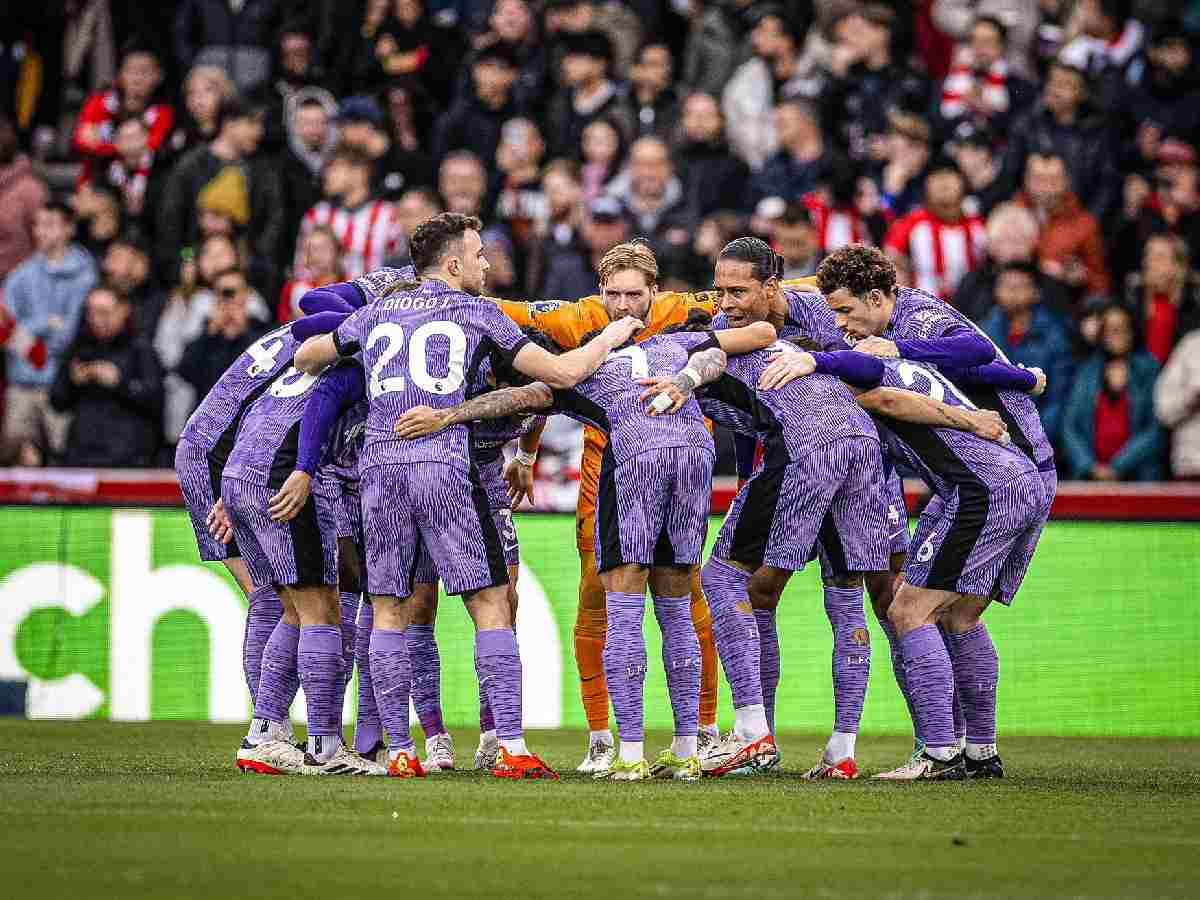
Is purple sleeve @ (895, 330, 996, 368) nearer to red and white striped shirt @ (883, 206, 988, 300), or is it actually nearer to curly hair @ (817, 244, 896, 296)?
curly hair @ (817, 244, 896, 296)

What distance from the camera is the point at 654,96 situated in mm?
17859

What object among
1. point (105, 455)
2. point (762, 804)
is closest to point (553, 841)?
point (762, 804)

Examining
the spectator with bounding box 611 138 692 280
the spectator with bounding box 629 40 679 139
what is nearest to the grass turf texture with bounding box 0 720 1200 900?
the spectator with bounding box 611 138 692 280

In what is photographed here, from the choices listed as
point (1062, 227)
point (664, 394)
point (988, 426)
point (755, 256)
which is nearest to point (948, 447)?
point (988, 426)

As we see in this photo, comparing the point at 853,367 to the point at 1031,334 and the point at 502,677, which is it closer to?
the point at 502,677

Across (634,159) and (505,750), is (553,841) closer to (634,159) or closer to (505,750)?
(505,750)

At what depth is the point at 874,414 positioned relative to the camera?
10.2m

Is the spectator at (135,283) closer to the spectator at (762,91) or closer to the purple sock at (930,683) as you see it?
the spectator at (762,91)

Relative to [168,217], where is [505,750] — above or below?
below

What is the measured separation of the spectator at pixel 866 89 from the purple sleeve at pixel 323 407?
26.5 feet

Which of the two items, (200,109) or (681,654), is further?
(200,109)

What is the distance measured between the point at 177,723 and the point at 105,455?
2922 mm

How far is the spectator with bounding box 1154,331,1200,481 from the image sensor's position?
14.8m

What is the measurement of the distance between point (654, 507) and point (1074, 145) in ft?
27.8
